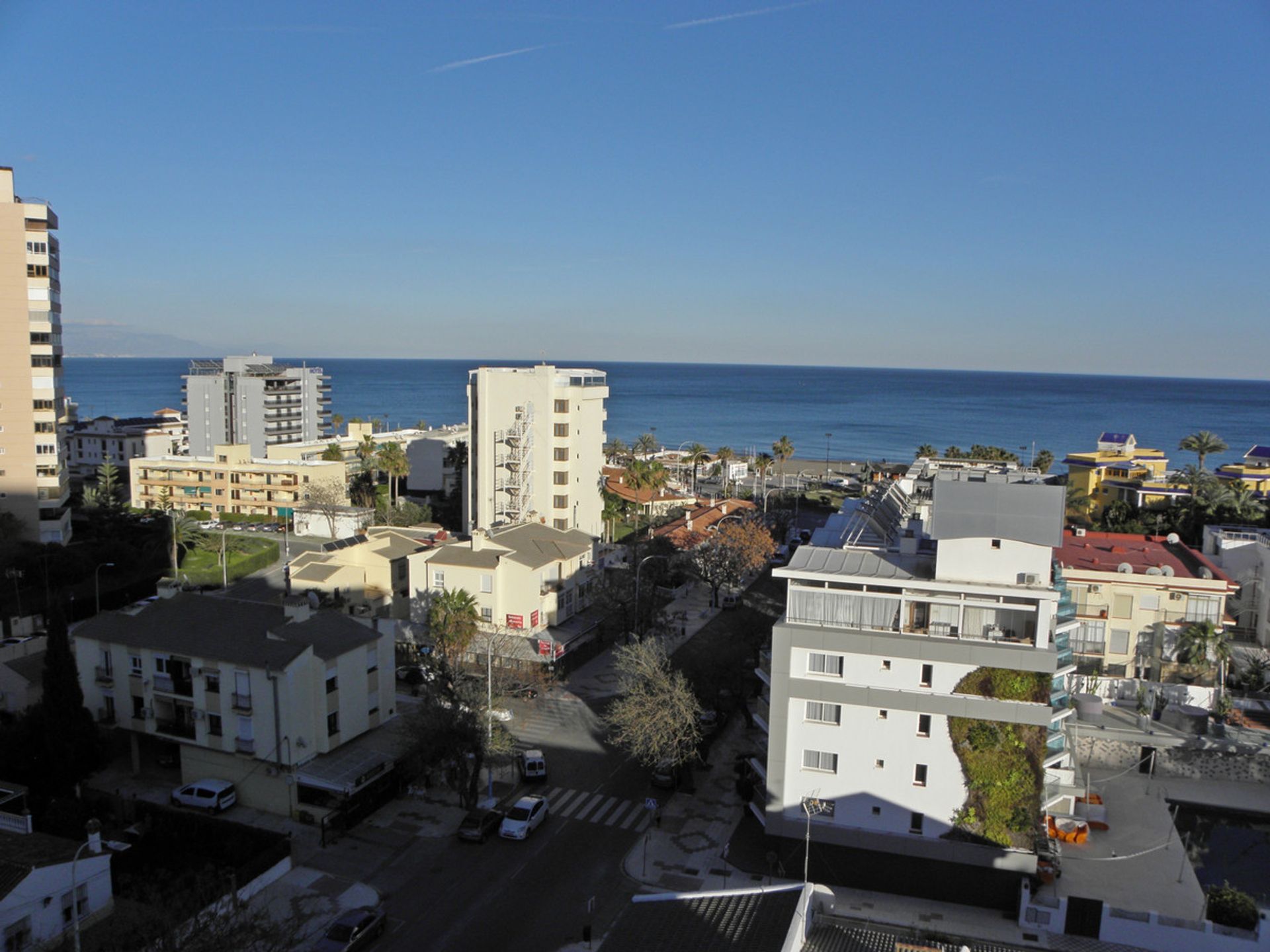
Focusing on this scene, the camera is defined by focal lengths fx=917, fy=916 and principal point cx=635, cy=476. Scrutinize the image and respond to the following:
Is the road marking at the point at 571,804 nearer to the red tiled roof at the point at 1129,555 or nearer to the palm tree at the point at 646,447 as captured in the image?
the red tiled roof at the point at 1129,555

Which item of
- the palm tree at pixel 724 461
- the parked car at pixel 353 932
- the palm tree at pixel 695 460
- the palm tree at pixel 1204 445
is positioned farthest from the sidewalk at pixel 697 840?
the palm tree at pixel 1204 445

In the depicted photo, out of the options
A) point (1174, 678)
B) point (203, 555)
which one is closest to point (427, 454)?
point (203, 555)

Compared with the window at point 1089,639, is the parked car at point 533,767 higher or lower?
lower

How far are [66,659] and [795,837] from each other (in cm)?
2171

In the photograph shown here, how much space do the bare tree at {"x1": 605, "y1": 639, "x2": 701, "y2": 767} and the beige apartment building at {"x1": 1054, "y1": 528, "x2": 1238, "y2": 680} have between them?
18250mm

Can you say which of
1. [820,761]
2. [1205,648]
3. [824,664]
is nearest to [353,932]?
[820,761]

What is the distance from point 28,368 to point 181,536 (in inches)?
537

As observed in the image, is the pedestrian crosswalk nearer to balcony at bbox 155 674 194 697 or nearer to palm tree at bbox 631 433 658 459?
balcony at bbox 155 674 194 697

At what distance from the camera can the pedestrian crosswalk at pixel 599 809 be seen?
2758 centimetres

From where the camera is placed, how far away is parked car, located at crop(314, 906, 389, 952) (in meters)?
20.6

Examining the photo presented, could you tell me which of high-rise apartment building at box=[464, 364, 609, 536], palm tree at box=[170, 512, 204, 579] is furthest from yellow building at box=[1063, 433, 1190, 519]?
palm tree at box=[170, 512, 204, 579]

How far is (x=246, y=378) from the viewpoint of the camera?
108 m

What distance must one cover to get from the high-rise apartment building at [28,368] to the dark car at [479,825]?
150 ft

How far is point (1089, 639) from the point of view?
3897 centimetres
